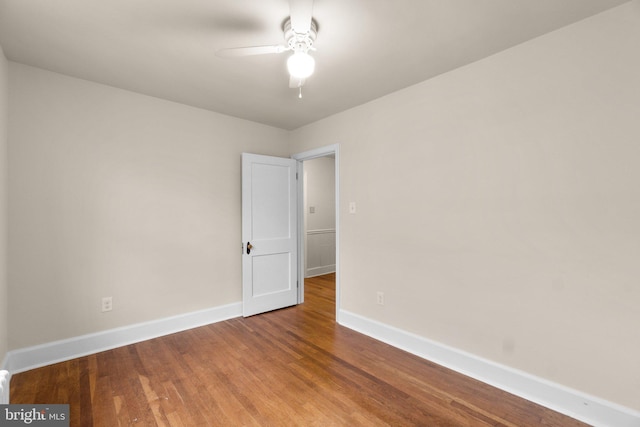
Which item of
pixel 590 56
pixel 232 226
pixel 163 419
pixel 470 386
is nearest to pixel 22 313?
pixel 163 419

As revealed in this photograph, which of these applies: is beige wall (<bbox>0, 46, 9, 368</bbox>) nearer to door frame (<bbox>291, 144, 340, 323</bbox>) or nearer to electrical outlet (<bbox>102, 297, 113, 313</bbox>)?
electrical outlet (<bbox>102, 297, 113, 313</bbox>)

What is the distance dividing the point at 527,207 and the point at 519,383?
4.01ft

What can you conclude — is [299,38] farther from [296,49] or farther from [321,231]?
[321,231]

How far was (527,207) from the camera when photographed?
6.53ft

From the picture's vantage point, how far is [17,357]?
2264 millimetres

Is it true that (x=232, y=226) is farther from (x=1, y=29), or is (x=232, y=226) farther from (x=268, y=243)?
(x=1, y=29)

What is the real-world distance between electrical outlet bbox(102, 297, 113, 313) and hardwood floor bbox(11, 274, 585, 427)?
0.38 m

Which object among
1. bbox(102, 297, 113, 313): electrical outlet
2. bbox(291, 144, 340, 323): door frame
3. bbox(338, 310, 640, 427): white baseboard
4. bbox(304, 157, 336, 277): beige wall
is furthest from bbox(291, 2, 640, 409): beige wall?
bbox(304, 157, 336, 277): beige wall

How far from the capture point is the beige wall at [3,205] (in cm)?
209

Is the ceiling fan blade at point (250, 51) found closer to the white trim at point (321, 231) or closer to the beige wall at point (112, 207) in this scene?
the beige wall at point (112, 207)

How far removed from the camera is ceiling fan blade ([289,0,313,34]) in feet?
4.44

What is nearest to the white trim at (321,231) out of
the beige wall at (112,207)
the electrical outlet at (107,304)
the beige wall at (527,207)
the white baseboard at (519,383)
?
the beige wall at (112,207)

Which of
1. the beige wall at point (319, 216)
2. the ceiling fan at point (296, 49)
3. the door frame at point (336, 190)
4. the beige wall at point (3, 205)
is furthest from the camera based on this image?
the beige wall at point (319, 216)

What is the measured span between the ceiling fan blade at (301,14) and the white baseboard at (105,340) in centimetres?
297
